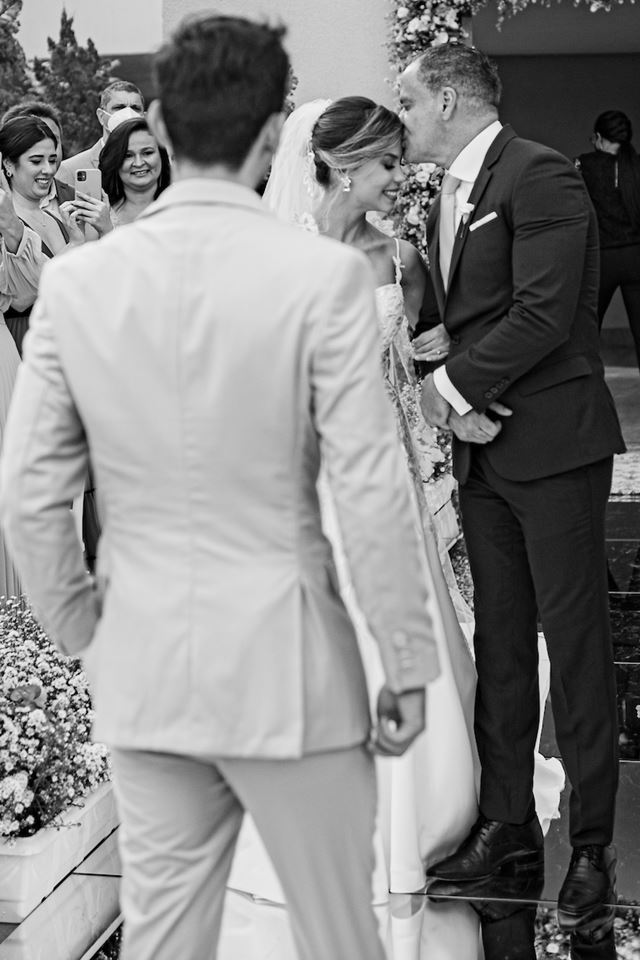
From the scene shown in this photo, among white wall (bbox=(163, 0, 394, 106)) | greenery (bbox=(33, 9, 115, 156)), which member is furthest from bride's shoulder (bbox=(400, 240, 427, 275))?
greenery (bbox=(33, 9, 115, 156))

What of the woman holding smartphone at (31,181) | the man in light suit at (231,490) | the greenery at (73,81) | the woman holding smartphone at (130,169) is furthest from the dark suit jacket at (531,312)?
the greenery at (73,81)

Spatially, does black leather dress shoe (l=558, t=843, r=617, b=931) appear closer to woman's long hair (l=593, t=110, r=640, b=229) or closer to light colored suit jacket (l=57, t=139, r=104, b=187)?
light colored suit jacket (l=57, t=139, r=104, b=187)

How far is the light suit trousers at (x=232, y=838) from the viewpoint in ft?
5.69

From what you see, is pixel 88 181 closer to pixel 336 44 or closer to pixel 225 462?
pixel 225 462

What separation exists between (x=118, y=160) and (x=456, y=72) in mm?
2020

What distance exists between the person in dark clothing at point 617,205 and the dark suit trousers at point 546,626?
6.08m

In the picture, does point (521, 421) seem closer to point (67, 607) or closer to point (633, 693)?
point (67, 607)

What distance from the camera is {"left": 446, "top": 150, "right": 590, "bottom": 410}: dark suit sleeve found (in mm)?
2846

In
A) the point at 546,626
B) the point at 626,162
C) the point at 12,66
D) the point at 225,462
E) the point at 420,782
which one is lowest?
the point at 420,782

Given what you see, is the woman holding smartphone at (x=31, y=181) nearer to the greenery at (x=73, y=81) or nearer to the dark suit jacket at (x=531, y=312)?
the dark suit jacket at (x=531, y=312)

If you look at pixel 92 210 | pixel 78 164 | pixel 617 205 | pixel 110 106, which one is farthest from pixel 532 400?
pixel 617 205

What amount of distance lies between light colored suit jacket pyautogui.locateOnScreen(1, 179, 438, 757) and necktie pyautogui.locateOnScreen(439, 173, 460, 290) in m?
1.47

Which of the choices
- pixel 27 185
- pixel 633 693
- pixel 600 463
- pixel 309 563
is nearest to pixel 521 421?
pixel 600 463

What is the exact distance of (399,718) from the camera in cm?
176
